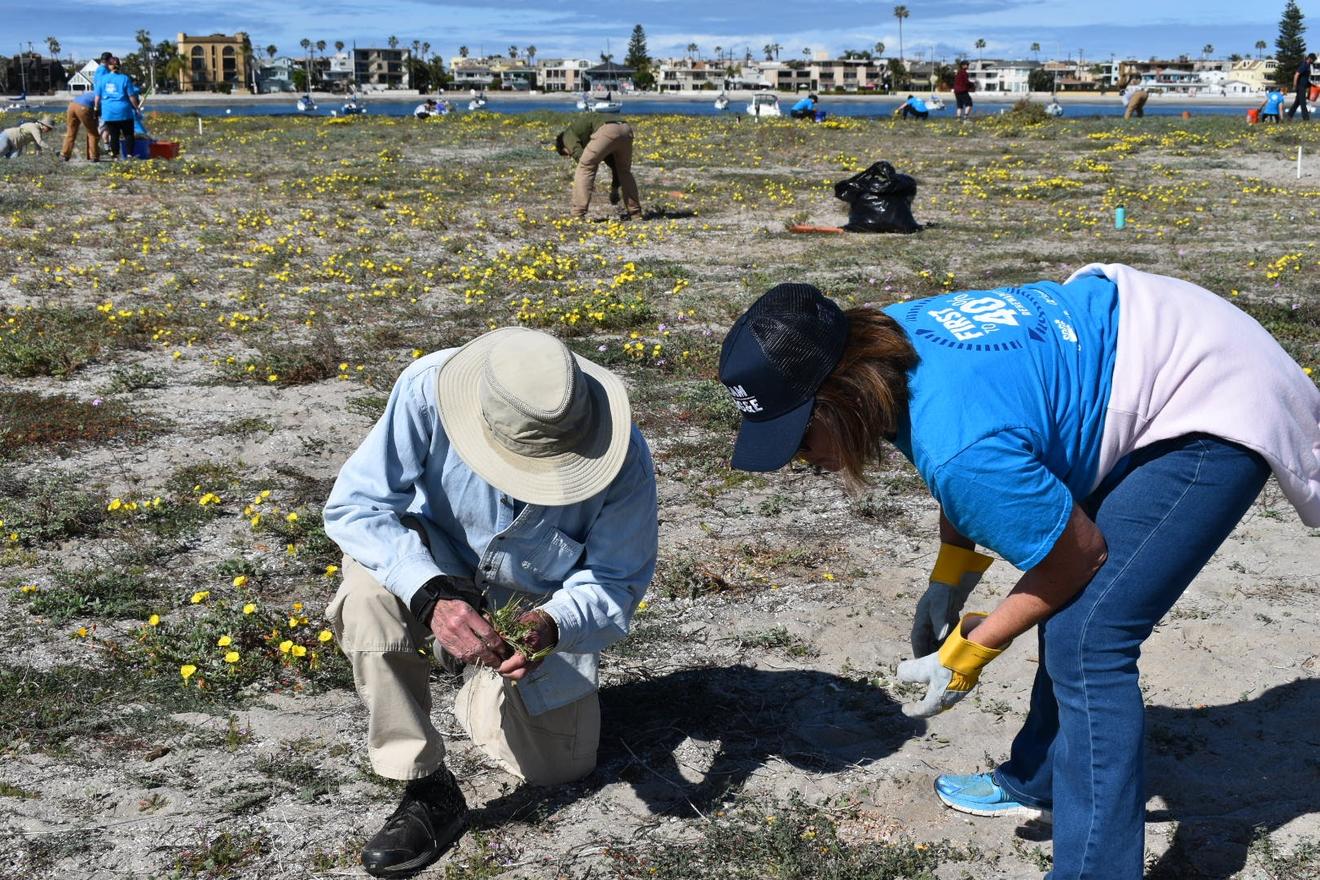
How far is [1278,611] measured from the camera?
450 cm

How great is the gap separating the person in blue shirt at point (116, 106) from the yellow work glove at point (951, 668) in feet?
52.9

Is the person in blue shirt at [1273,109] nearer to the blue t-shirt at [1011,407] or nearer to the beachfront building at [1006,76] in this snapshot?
the blue t-shirt at [1011,407]

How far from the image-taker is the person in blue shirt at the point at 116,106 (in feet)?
54.7

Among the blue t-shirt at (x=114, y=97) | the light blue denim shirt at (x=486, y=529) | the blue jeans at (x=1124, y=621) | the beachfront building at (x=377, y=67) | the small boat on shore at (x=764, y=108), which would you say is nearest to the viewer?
the blue jeans at (x=1124, y=621)

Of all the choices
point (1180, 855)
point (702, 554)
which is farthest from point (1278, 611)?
point (702, 554)

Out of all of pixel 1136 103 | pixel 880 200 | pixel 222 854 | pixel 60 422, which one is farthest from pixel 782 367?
pixel 1136 103

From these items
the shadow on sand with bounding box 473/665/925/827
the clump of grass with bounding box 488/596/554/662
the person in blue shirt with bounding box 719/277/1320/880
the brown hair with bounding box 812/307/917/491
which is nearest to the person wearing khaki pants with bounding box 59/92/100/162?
the shadow on sand with bounding box 473/665/925/827

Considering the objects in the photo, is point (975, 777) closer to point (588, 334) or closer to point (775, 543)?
point (775, 543)

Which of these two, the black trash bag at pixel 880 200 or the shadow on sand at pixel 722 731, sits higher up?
the black trash bag at pixel 880 200

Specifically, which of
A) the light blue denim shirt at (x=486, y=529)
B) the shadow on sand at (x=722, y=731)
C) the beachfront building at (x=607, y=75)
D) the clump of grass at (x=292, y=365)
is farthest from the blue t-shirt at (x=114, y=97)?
the beachfront building at (x=607, y=75)

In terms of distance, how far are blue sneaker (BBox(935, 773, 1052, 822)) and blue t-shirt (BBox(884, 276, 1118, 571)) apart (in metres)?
1.05

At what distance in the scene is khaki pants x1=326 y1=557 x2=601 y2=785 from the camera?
3.08m

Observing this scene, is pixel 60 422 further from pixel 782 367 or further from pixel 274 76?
pixel 274 76

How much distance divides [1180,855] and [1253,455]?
1.19 m
